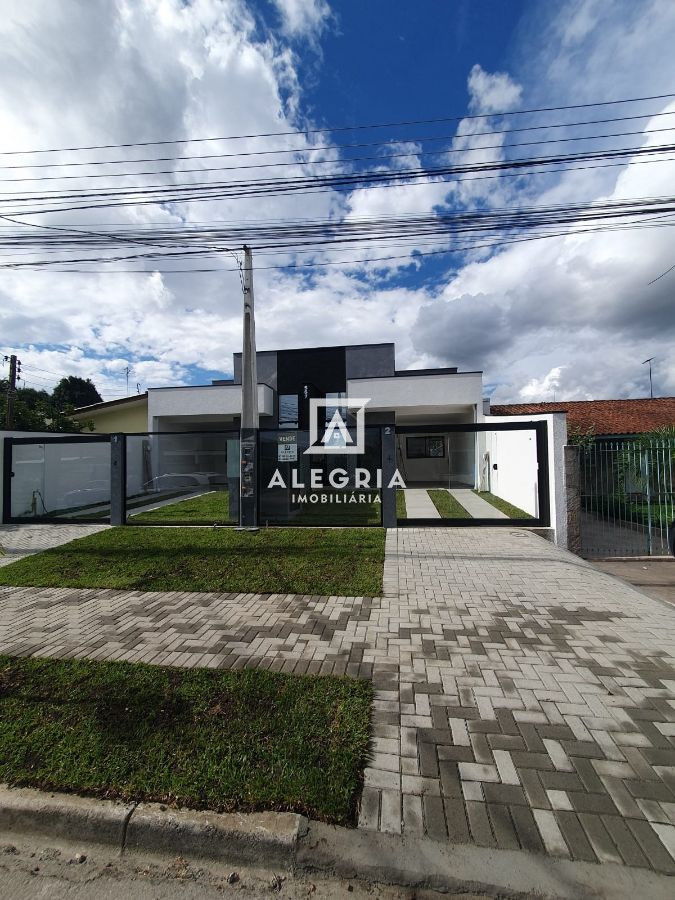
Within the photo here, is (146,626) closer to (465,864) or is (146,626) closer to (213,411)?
(465,864)

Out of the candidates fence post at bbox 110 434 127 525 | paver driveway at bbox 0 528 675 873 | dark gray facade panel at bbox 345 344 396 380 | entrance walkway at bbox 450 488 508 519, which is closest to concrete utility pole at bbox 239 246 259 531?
fence post at bbox 110 434 127 525

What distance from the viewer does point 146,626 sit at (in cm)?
400

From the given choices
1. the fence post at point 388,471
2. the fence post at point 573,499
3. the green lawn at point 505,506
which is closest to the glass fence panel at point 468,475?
the green lawn at point 505,506

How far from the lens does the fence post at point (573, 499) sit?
7.45 meters

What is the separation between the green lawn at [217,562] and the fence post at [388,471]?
1.44ft

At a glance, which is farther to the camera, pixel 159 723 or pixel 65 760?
pixel 159 723

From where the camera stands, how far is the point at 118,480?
908 cm

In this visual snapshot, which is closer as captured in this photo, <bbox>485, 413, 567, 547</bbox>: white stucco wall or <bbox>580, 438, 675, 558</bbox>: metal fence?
<bbox>580, 438, 675, 558</bbox>: metal fence

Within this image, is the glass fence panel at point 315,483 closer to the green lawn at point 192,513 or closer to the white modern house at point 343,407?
the white modern house at point 343,407

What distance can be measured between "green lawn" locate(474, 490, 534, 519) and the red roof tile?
155 inches

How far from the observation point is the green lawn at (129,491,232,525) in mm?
9141

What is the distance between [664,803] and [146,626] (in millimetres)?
3917

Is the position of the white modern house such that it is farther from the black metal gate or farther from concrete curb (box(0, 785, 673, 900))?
concrete curb (box(0, 785, 673, 900))

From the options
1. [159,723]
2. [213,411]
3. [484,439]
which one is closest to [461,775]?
[159,723]
